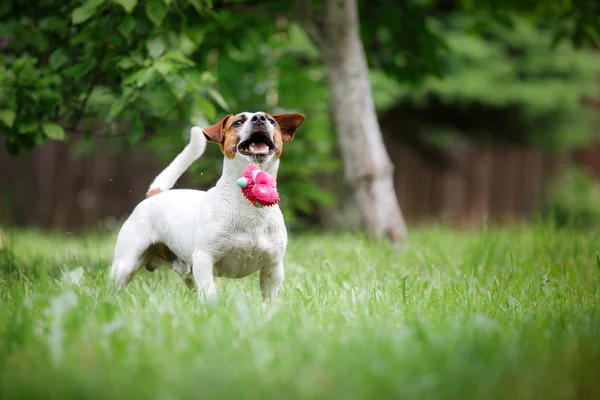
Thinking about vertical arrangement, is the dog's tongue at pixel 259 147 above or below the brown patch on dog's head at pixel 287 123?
below

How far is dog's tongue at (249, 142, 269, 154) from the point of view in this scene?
3398 mm

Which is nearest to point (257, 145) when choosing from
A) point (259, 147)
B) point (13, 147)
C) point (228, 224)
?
point (259, 147)

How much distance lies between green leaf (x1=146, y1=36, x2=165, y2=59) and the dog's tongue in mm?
1340

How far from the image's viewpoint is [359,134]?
602cm

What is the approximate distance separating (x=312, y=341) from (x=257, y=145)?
1191mm

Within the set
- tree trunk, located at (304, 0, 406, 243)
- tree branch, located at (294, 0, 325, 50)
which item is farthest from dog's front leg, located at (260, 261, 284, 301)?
tree branch, located at (294, 0, 325, 50)

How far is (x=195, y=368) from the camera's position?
7.39ft

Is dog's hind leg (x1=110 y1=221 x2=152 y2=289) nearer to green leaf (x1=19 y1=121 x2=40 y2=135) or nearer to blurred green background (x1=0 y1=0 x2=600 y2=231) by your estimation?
blurred green background (x1=0 y1=0 x2=600 y2=231)

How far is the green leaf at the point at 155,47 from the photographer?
14.5 feet

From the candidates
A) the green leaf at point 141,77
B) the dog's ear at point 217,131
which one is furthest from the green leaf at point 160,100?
the dog's ear at point 217,131

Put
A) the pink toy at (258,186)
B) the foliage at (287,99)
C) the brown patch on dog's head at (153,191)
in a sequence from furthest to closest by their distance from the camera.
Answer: the foliage at (287,99), the brown patch on dog's head at (153,191), the pink toy at (258,186)

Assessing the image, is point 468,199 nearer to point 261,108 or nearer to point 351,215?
point 351,215

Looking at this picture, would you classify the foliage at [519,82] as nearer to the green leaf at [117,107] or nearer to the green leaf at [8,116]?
the green leaf at [117,107]

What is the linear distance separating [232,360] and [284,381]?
272 mm
